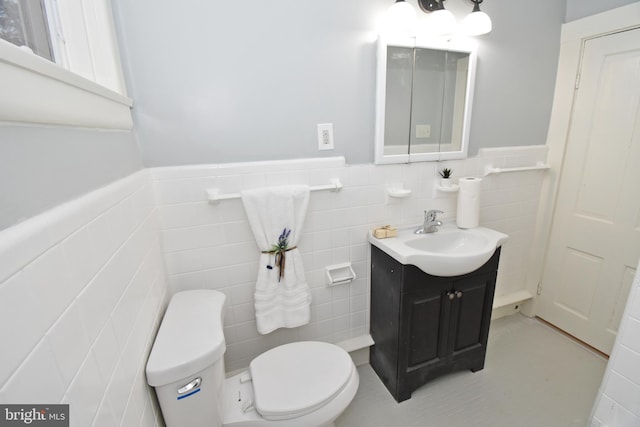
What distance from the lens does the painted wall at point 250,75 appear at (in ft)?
3.67

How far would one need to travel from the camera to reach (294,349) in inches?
51.9

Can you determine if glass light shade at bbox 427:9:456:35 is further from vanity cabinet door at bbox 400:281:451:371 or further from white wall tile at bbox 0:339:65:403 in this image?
white wall tile at bbox 0:339:65:403

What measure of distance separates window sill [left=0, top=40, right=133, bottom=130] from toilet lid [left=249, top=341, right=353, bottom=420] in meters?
1.07

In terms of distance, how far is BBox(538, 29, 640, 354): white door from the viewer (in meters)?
1.62

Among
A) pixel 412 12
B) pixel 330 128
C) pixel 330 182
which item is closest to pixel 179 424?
pixel 330 182

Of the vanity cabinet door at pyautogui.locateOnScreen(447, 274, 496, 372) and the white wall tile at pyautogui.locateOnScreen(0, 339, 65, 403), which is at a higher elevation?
the white wall tile at pyautogui.locateOnScreen(0, 339, 65, 403)

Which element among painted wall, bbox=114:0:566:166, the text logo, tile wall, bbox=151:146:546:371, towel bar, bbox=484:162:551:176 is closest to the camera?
the text logo

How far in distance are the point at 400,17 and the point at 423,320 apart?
1493 mm

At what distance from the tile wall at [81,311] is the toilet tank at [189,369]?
4 cm

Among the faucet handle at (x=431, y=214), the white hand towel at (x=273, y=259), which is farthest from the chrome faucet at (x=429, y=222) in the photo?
the white hand towel at (x=273, y=259)

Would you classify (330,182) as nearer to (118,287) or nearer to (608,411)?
(118,287)

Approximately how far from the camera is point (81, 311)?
52 centimetres

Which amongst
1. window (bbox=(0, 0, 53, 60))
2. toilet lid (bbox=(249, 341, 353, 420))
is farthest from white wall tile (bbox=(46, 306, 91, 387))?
toilet lid (bbox=(249, 341, 353, 420))

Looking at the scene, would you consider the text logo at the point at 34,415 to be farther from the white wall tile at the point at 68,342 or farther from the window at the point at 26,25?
the window at the point at 26,25
